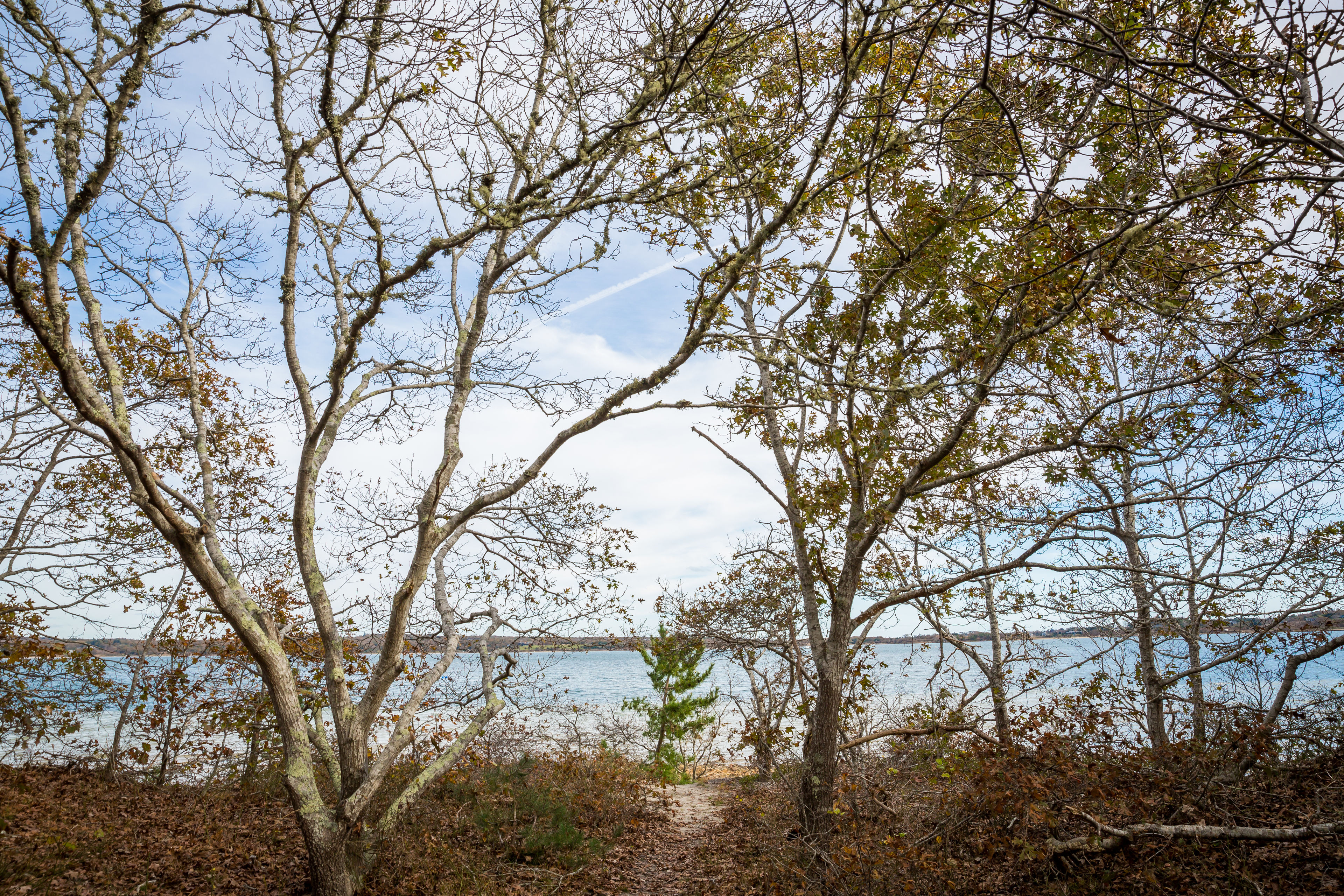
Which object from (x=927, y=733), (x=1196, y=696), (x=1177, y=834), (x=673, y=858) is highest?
(x=1196, y=696)

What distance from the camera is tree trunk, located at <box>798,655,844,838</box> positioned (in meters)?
6.99

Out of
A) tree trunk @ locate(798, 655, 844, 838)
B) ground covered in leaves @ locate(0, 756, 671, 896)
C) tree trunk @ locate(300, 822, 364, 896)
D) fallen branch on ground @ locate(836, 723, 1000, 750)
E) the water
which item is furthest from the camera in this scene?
the water

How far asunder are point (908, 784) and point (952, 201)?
21.3ft

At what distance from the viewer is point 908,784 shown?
8195 millimetres

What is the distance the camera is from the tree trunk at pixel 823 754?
22.9ft

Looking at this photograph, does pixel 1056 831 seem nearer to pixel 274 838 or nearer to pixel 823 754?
pixel 823 754

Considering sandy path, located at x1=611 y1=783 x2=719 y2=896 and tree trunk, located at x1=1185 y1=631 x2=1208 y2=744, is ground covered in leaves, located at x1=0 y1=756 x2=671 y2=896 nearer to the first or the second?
sandy path, located at x1=611 y1=783 x2=719 y2=896

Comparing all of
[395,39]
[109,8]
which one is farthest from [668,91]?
[109,8]

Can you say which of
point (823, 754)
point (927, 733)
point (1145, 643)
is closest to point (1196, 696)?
point (1145, 643)

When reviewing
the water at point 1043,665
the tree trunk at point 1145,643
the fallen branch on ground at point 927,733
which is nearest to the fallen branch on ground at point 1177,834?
the fallen branch on ground at point 927,733

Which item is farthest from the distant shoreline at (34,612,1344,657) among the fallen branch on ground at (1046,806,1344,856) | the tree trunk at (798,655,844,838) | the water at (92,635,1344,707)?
the fallen branch on ground at (1046,806,1344,856)

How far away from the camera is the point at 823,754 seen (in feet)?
23.1

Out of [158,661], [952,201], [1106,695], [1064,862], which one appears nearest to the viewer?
[1064,862]

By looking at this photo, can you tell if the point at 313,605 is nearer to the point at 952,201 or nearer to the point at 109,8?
the point at 109,8
